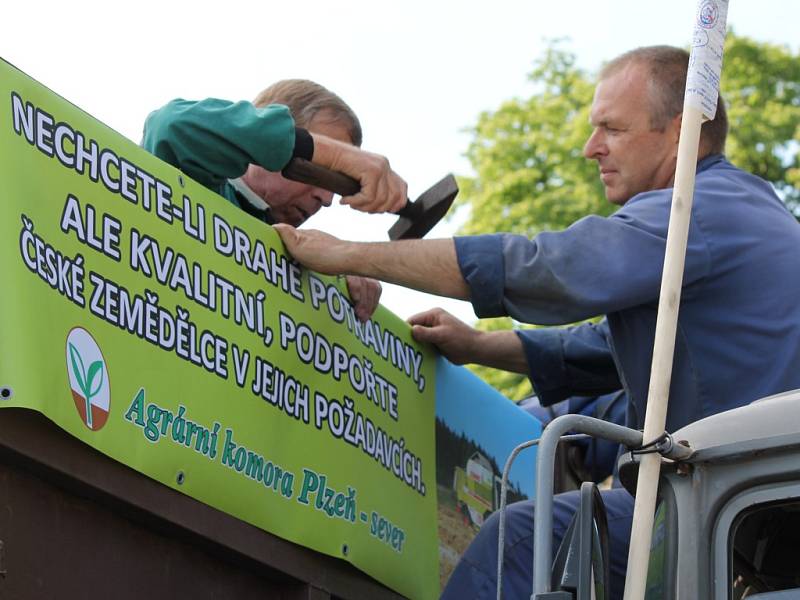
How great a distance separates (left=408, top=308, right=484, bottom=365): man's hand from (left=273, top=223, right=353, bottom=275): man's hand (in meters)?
0.63

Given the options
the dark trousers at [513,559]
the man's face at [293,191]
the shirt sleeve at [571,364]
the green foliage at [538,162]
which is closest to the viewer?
the dark trousers at [513,559]

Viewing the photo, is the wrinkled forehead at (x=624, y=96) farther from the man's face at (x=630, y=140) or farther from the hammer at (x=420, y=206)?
the hammer at (x=420, y=206)

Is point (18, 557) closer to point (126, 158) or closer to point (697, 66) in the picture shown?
point (126, 158)

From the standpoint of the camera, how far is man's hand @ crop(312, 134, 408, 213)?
383 centimetres

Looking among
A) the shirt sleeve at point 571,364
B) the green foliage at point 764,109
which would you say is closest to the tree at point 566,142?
the green foliage at point 764,109

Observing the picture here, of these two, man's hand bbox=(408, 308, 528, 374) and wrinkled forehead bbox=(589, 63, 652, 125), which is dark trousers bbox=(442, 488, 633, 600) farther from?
wrinkled forehead bbox=(589, 63, 652, 125)

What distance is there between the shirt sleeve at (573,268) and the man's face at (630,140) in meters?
0.67

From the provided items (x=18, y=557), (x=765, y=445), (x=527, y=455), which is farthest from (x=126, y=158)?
(x=527, y=455)

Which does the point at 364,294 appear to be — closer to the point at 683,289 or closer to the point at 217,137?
the point at 217,137

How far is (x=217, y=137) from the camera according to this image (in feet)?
11.5

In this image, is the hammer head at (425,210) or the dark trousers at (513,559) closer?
the dark trousers at (513,559)

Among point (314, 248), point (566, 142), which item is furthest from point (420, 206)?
point (566, 142)

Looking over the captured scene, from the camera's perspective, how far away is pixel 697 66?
290 cm

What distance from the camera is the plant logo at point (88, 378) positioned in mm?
2654
